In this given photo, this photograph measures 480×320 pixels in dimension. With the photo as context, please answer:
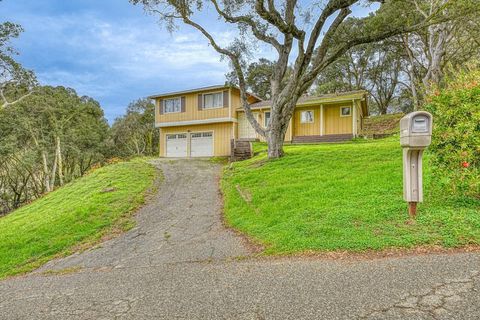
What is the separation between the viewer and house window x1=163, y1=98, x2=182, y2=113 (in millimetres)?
22875

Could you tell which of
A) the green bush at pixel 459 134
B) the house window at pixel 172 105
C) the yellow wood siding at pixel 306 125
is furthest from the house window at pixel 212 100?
the green bush at pixel 459 134

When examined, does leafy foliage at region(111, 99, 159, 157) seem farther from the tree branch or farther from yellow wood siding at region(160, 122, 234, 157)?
the tree branch

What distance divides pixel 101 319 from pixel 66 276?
236 centimetres

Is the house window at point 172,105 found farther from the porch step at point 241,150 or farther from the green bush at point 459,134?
the green bush at point 459,134

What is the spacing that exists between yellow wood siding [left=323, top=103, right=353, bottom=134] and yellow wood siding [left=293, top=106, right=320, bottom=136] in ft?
1.94

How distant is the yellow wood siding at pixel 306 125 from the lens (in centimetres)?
2125

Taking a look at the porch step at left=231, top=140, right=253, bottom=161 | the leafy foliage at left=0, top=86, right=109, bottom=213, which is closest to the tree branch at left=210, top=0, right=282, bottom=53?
the porch step at left=231, top=140, right=253, bottom=161

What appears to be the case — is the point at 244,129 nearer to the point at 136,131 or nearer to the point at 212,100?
the point at 212,100

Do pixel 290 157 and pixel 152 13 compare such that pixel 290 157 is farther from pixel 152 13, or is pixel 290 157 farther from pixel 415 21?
pixel 415 21

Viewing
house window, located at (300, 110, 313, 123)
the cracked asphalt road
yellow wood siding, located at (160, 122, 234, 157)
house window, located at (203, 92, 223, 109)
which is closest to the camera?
the cracked asphalt road

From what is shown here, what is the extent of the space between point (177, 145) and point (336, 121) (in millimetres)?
11528

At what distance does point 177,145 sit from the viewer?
2334cm

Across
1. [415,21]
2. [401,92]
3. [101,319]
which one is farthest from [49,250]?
[401,92]

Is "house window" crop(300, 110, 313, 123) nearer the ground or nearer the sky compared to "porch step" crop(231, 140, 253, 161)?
nearer the sky
